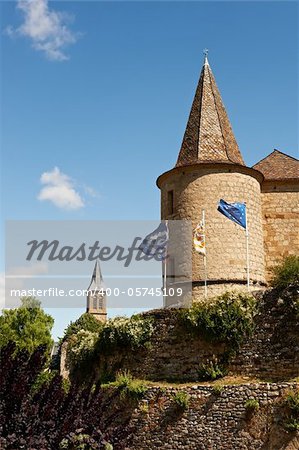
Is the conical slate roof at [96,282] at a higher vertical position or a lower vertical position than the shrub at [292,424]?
higher

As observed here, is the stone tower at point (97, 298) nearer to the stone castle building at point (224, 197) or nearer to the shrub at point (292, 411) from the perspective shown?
the stone castle building at point (224, 197)

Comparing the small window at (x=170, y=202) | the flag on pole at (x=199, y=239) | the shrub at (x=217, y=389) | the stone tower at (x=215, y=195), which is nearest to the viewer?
the shrub at (x=217, y=389)

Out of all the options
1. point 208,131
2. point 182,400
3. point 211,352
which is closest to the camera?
point 182,400

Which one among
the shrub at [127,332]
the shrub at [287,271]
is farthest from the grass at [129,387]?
the shrub at [287,271]

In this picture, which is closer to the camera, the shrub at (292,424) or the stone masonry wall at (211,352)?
the shrub at (292,424)

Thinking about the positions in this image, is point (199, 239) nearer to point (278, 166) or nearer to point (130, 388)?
point (130, 388)

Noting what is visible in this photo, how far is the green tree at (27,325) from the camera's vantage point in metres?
35.1

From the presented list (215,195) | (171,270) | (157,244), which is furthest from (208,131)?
(171,270)

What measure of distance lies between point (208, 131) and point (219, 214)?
174 inches

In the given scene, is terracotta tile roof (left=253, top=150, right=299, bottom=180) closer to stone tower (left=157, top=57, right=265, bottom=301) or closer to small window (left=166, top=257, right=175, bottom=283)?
stone tower (left=157, top=57, right=265, bottom=301)

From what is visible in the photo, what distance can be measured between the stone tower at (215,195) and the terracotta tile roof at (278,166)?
4.69 feet

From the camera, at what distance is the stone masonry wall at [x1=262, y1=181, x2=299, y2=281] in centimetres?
2273

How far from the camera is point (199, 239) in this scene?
2017 cm

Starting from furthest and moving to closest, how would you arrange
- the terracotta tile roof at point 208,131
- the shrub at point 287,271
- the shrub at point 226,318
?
1. the terracotta tile roof at point 208,131
2. the shrub at point 287,271
3. the shrub at point 226,318
